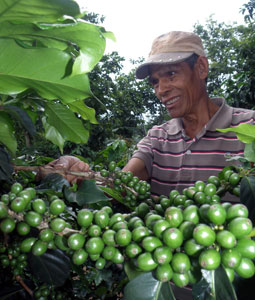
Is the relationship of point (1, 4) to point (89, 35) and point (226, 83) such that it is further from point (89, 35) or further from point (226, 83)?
point (226, 83)

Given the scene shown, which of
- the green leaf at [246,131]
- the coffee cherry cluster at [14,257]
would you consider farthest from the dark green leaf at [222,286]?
the coffee cherry cluster at [14,257]

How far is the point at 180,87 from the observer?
8.04ft

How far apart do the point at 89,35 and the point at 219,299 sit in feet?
2.24

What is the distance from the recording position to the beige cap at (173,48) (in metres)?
2.34

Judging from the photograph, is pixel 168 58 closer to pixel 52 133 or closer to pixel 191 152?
pixel 191 152

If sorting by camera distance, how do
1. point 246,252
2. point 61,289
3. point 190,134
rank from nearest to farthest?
1. point 246,252
2. point 61,289
3. point 190,134

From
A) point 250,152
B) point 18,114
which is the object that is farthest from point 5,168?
point 250,152

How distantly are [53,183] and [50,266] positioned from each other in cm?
33

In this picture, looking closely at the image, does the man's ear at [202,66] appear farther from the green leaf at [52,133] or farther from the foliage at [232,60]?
the foliage at [232,60]

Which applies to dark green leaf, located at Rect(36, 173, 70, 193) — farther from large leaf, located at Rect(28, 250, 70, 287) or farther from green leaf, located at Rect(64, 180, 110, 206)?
large leaf, located at Rect(28, 250, 70, 287)

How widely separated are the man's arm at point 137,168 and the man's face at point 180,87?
0.60 m

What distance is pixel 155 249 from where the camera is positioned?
559mm

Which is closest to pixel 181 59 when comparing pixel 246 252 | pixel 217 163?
pixel 217 163

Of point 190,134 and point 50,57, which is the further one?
point 190,134
